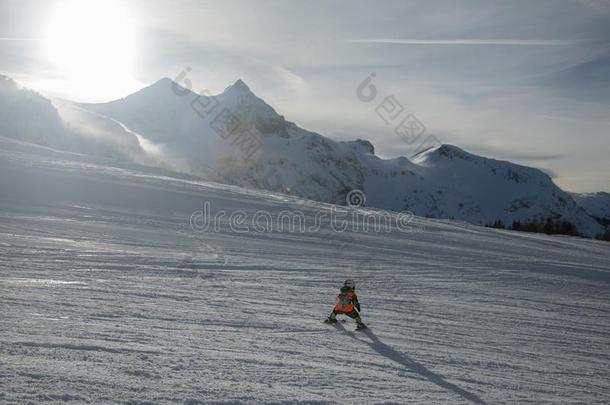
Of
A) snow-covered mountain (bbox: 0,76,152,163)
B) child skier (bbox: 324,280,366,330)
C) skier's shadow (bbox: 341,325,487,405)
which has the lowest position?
skier's shadow (bbox: 341,325,487,405)

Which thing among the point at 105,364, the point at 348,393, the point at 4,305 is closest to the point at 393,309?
the point at 348,393

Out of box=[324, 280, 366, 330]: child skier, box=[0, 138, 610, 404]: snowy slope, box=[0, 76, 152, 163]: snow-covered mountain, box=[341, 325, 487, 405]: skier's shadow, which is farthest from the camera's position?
box=[0, 76, 152, 163]: snow-covered mountain

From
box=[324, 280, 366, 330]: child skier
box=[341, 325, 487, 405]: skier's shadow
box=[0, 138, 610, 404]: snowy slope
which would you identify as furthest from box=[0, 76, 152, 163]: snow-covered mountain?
box=[341, 325, 487, 405]: skier's shadow

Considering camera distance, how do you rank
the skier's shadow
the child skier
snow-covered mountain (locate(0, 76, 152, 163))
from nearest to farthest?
the skier's shadow → the child skier → snow-covered mountain (locate(0, 76, 152, 163))

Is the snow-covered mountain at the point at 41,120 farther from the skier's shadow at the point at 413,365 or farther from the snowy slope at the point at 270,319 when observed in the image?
the skier's shadow at the point at 413,365

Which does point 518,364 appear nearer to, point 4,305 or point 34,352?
point 34,352

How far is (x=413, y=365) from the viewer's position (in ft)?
18.2

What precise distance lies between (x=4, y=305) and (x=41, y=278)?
5.72ft

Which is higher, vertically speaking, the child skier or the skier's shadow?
the child skier

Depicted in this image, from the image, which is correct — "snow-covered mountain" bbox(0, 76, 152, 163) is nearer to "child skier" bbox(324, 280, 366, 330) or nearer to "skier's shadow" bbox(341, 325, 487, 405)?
"child skier" bbox(324, 280, 366, 330)

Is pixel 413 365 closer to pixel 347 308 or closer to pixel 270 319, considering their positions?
pixel 347 308

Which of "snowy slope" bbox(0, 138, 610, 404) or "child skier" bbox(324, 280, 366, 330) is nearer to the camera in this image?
"snowy slope" bbox(0, 138, 610, 404)

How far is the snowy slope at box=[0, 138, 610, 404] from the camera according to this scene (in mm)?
4465

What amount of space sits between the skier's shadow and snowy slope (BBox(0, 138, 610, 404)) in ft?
0.10
